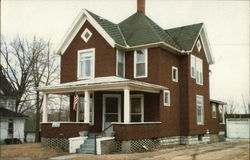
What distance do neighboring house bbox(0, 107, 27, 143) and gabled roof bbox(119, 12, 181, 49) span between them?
1667 centimetres

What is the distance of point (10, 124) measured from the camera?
1435 inches

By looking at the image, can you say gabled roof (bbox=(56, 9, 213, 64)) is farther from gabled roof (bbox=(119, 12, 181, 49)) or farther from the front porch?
the front porch

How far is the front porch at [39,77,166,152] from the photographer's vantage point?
1878 centimetres

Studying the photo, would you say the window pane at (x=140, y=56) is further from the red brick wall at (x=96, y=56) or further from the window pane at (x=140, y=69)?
the red brick wall at (x=96, y=56)

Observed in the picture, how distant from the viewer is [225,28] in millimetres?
14328

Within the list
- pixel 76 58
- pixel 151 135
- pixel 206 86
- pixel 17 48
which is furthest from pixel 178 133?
pixel 17 48

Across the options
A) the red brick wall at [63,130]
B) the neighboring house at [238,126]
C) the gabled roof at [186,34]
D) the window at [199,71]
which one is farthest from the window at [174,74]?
the neighboring house at [238,126]

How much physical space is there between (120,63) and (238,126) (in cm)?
1858

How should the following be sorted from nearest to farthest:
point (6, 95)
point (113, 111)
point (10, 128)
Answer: point (113, 111) → point (10, 128) → point (6, 95)

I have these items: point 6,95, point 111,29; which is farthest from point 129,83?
point 6,95

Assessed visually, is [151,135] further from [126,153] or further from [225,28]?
[225,28]

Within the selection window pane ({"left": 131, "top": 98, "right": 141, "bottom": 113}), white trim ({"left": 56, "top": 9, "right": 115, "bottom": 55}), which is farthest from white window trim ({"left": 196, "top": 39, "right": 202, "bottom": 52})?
white trim ({"left": 56, "top": 9, "right": 115, "bottom": 55})

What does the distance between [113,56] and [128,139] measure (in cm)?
588

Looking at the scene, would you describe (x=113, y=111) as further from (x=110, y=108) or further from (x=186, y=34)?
(x=186, y=34)
